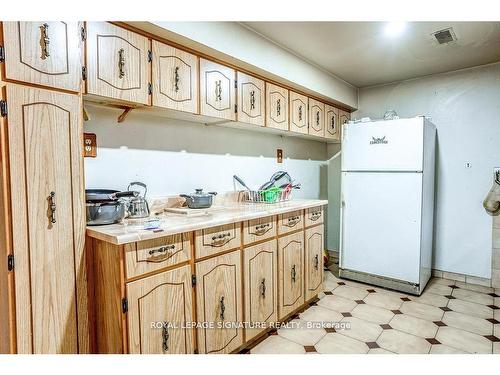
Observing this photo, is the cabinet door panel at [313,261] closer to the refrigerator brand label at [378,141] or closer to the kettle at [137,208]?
the refrigerator brand label at [378,141]

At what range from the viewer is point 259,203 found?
274cm

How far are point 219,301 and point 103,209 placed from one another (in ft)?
2.74

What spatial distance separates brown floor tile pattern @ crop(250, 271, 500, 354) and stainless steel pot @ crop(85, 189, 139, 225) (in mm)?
1235

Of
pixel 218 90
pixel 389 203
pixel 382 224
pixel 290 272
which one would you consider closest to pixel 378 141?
pixel 389 203

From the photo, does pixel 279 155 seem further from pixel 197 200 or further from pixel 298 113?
pixel 197 200

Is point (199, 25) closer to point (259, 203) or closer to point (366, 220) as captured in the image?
point (259, 203)

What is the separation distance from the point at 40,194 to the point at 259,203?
5.72 ft

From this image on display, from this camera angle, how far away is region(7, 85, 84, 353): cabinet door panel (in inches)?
Answer: 49.4

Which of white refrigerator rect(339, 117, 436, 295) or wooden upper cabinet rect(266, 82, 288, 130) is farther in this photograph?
white refrigerator rect(339, 117, 436, 295)

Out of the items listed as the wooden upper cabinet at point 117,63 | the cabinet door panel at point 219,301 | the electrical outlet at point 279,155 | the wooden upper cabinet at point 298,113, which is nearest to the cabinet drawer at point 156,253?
the cabinet door panel at point 219,301

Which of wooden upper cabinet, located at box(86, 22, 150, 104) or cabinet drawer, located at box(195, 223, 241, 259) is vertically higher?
wooden upper cabinet, located at box(86, 22, 150, 104)

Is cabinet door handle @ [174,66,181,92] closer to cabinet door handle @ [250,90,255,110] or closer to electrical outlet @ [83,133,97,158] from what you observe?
electrical outlet @ [83,133,97,158]

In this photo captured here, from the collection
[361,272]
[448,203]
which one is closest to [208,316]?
[361,272]

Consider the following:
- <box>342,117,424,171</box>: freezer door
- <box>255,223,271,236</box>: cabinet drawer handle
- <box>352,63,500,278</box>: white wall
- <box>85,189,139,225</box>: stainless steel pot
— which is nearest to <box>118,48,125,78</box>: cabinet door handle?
<box>85,189,139,225</box>: stainless steel pot
